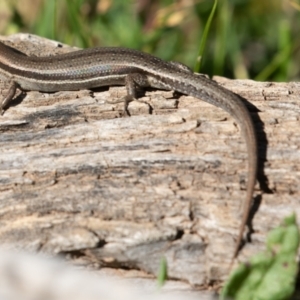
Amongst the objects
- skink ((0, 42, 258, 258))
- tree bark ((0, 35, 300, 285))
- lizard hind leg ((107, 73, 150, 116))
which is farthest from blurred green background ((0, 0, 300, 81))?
tree bark ((0, 35, 300, 285))

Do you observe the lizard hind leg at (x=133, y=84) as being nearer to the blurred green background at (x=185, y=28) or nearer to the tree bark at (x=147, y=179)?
the tree bark at (x=147, y=179)

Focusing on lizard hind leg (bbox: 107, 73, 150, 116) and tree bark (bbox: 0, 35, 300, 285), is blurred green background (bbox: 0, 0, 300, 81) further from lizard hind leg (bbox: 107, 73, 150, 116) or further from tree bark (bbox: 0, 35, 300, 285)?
tree bark (bbox: 0, 35, 300, 285)

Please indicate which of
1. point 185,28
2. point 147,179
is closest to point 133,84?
point 147,179

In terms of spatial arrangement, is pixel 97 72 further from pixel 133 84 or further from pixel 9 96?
pixel 9 96

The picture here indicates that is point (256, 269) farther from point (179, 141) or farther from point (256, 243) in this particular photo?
point (179, 141)

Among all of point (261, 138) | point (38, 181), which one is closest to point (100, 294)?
point (38, 181)
